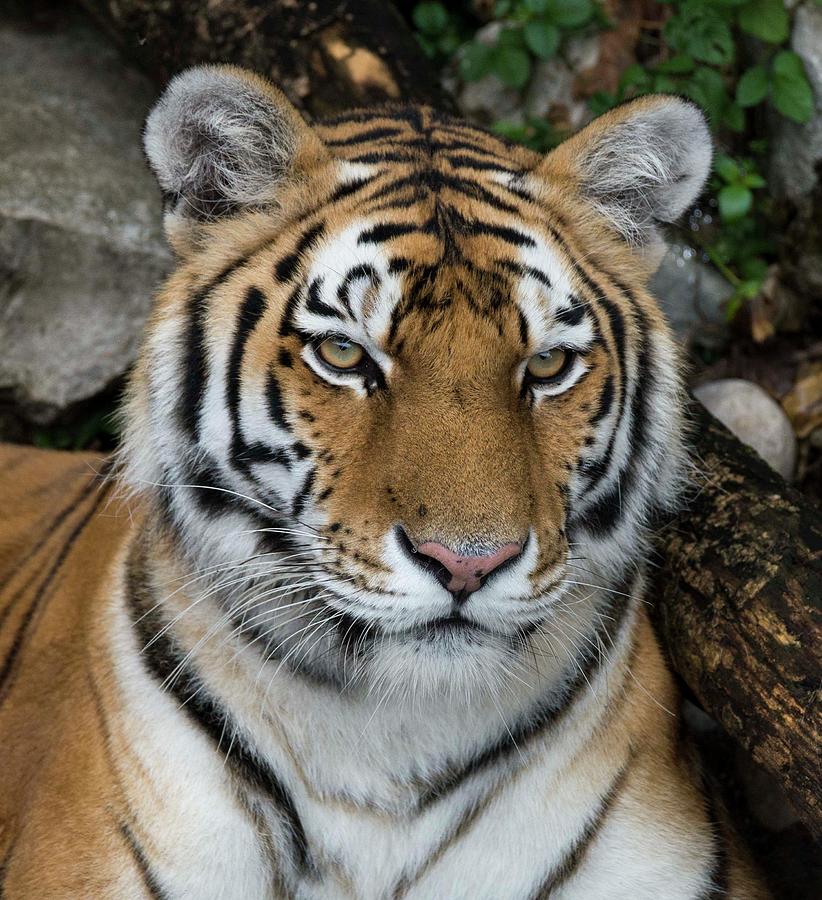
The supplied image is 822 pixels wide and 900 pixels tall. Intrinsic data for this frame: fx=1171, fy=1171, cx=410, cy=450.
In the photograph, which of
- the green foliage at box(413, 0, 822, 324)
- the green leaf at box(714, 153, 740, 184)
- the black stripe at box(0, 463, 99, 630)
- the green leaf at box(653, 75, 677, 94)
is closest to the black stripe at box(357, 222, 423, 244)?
the black stripe at box(0, 463, 99, 630)

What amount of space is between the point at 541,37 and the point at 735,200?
2.31 feet

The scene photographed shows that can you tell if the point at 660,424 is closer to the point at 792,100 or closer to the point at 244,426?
the point at 244,426

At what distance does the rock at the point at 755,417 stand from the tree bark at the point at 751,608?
74 centimetres

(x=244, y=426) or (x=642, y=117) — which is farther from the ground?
(x=642, y=117)

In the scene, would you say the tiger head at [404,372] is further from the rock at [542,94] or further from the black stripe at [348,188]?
the rock at [542,94]

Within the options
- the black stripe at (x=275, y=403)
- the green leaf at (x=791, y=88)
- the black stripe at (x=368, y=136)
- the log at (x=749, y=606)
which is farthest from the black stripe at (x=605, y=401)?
the green leaf at (x=791, y=88)

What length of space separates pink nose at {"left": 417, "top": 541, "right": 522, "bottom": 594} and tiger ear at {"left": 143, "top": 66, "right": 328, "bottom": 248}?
0.67 meters

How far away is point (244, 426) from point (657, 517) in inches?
28.4

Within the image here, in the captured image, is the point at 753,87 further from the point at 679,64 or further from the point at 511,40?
the point at 511,40

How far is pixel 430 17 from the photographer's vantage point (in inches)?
140

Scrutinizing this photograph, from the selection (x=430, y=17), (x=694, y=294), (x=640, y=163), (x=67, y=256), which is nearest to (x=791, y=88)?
(x=694, y=294)

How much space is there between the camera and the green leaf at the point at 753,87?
3135 millimetres

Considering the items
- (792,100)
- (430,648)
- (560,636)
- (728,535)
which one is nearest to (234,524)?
(430,648)

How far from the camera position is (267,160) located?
1786mm
